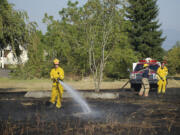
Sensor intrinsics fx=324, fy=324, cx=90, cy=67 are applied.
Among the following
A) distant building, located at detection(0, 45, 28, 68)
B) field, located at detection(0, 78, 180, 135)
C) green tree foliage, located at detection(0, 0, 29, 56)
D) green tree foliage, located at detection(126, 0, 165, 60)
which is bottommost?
field, located at detection(0, 78, 180, 135)

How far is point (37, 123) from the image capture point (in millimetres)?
8531

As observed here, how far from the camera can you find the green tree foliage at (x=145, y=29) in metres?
47.0

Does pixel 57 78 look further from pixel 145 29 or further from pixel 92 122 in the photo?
pixel 145 29

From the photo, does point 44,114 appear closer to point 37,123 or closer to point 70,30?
point 37,123

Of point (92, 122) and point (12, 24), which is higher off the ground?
point (12, 24)

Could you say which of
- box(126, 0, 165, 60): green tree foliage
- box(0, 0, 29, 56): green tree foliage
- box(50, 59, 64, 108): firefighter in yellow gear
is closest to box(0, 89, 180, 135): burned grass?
box(50, 59, 64, 108): firefighter in yellow gear

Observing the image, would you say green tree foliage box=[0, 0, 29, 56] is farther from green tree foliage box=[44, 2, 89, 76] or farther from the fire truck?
green tree foliage box=[44, 2, 89, 76]

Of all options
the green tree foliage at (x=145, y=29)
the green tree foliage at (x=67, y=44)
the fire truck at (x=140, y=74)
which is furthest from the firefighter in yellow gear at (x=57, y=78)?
the green tree foliage at (x=145, y=29)

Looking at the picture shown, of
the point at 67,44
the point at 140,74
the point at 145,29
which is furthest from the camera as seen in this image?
the point at 145,29

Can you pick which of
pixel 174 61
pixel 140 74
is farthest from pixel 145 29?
pixel 140 74

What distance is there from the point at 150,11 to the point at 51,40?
1798 cm

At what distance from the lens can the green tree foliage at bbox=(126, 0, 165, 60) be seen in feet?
154

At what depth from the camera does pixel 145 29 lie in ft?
157

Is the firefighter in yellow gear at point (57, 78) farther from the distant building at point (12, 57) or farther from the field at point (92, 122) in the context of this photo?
the distant building at point (12, 57)
